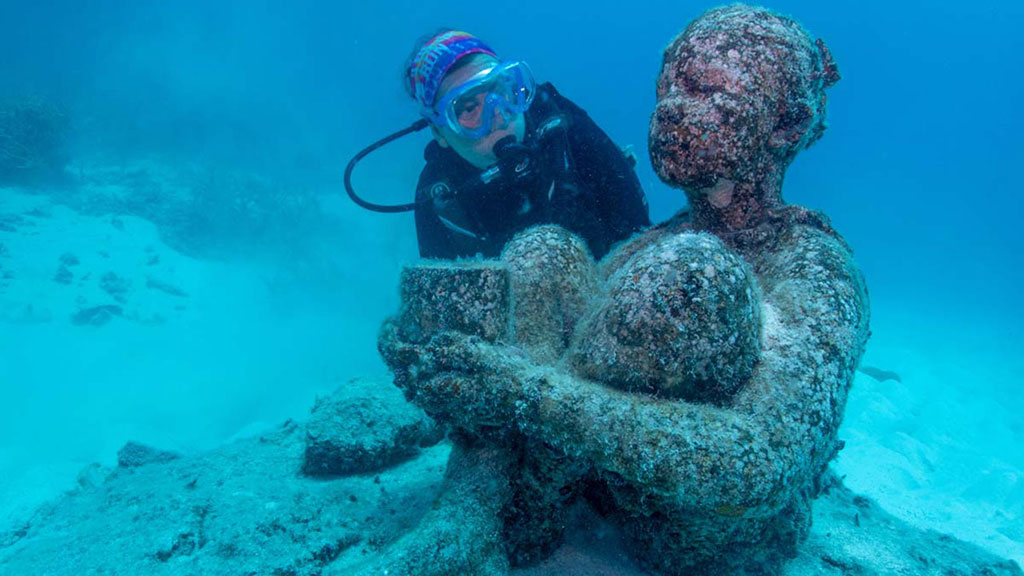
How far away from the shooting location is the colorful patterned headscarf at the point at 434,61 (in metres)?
4.27

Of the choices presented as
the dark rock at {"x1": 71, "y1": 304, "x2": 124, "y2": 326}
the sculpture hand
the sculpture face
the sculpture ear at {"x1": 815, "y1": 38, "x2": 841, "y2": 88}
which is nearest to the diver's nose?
the sculpture face

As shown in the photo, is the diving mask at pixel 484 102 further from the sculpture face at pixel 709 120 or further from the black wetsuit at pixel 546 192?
the sculpture face at pixel 709 120

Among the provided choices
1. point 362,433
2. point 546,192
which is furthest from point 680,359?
point 362,433

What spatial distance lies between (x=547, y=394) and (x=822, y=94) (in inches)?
84.5

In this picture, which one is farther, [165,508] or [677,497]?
[165,508]

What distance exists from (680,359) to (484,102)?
319cm

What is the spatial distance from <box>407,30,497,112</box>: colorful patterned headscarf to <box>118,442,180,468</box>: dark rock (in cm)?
424

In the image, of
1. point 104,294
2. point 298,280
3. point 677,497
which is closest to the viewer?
point 677,497

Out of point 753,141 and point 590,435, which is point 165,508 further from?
point 753,141

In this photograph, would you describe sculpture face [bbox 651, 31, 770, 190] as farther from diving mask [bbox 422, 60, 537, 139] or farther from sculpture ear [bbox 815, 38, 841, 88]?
diving mask [bbox 422, 60, 537, 139]

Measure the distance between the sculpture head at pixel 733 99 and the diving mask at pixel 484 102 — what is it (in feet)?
6.93

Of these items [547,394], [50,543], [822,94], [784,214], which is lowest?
[50,543]

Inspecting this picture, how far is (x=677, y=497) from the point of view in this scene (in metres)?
1.63

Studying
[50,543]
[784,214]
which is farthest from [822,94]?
[50,543]
